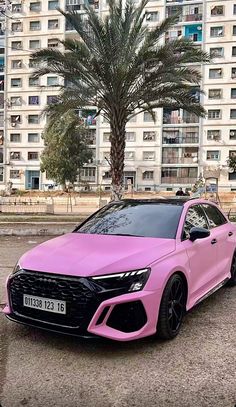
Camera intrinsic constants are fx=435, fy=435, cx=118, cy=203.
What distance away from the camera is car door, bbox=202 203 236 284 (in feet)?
18.6

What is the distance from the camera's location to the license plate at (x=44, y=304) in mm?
3812

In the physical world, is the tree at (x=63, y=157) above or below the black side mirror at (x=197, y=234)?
above

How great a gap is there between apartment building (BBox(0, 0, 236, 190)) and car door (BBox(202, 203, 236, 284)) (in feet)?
177

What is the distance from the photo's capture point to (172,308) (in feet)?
13.9

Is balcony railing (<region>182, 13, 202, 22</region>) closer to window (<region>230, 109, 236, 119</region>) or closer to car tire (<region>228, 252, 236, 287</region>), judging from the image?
window (<region>230, 109, 236, 119</region>)

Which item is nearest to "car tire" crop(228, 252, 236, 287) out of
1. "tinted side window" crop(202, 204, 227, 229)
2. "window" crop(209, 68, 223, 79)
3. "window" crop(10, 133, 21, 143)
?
"tinted side window" crop(202, 204, 227, 229)

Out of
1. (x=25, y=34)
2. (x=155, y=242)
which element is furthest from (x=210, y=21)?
(x=155, y=242)

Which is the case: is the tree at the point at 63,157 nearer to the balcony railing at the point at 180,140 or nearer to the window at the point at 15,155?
the balcony railing at the point at 180,140

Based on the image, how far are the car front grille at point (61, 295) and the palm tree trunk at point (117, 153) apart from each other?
1390cm

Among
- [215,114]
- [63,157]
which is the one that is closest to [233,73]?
[215,114]

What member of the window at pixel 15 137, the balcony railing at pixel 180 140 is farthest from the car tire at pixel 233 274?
the window at pixel 15 137

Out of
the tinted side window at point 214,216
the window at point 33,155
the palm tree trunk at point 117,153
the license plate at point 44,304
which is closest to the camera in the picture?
the license plate at point 44,304

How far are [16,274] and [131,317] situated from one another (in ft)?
3.86

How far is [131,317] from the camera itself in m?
3.80
